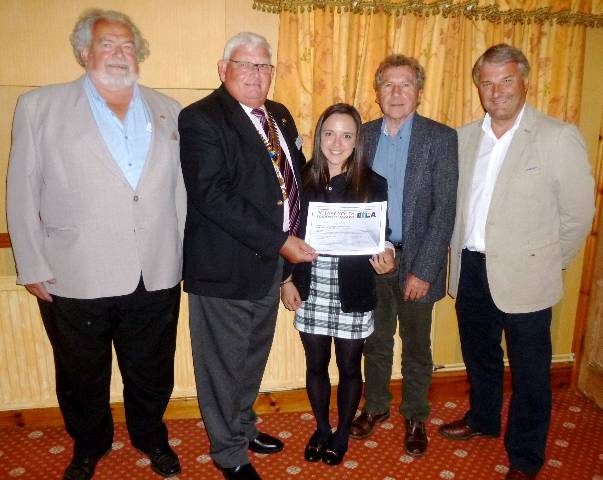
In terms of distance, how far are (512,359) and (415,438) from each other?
0.72 metres

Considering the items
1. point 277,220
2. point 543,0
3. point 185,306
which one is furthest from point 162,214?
point 543,0

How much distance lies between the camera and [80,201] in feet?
6.84

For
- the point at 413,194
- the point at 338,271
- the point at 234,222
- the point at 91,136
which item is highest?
the point at 91,136

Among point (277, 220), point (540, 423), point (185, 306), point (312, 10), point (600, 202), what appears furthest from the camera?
point (600, 202)

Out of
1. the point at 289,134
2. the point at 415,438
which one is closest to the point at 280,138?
the point at 289,134

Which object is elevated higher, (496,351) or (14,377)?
(496,351)

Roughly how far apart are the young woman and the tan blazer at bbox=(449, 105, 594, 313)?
53 centimetres

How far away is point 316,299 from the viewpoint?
2.30 meters

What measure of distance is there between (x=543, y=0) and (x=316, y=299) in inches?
81.8

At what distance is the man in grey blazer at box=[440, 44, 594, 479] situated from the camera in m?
2.20

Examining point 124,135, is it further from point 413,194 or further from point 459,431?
point 459,431

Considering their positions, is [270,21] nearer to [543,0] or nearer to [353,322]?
[543,0]

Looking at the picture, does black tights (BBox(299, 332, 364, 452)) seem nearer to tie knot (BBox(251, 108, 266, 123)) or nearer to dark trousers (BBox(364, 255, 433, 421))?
dark trousers (BBox(364, 255, 433, 421))

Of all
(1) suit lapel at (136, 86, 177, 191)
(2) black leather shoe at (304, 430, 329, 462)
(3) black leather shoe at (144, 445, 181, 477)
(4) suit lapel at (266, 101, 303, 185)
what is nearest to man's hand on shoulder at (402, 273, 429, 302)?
(4) suit lapel at (266, 101, 303, 185)
